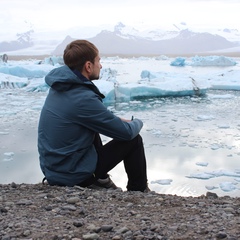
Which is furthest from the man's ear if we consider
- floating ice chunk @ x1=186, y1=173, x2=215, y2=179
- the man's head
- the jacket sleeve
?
floating ice chunk @ x1=186, y1=173, x2=215, y2=179

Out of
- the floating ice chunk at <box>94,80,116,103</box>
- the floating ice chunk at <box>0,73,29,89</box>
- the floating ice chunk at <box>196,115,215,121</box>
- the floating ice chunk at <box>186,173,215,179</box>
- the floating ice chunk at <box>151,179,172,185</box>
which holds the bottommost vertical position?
the floating ice chunk at <box>0,73,29,89</box>

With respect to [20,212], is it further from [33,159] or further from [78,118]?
[33,159]

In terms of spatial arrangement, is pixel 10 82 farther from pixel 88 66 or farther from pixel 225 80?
pixel 88 66

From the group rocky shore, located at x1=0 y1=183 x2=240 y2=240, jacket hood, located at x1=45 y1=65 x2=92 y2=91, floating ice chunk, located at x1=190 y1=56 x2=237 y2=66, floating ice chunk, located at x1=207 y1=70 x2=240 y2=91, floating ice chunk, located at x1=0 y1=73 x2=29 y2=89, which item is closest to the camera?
rocky shore, located at x1=0 y1=183 x2=240 y2=240

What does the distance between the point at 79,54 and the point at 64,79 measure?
0.48ft

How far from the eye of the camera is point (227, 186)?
126 inches

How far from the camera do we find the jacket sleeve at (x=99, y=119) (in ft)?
6.61

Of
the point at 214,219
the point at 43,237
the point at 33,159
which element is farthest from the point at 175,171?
the point at 43,237

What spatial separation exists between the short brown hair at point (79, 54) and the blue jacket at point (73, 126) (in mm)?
53

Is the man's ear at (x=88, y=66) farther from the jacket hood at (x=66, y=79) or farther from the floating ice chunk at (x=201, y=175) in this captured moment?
the floating ice chunk at (x=201, y=175)

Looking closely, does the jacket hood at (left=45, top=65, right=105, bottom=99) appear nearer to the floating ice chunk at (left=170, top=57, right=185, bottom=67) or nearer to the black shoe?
the black shoe

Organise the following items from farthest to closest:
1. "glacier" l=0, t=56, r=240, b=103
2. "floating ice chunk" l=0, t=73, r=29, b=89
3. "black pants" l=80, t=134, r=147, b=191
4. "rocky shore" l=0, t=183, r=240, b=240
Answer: "floating ice chunk" l=0, t=73, r=29, b=89
"glacier" l=0, t=56, r=240, b=103
"black pants" l=80, t=134, r=147, b=191
"rocky shore" l=0, t=183, r=240, b=240

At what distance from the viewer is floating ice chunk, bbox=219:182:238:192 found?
3164 mm

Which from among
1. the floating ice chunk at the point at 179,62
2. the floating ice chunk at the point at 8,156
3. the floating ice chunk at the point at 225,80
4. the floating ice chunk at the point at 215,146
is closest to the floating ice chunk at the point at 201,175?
the floating ice chunk at the point at 215,146
